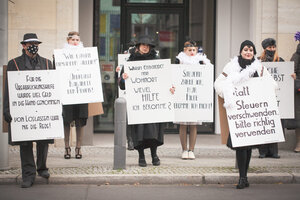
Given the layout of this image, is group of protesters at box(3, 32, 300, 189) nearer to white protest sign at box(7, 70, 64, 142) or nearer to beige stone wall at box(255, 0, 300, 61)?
white protest sign at box(7, 70, 64, 142)

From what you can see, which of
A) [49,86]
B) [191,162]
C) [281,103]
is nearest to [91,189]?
[49,86]

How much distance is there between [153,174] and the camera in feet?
28.8

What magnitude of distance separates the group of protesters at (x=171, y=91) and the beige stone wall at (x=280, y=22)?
64 centimetres

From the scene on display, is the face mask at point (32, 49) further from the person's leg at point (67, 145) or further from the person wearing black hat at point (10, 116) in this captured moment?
the person's leg at point (67, 145)

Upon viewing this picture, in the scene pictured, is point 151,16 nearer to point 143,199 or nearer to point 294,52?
point 294,52

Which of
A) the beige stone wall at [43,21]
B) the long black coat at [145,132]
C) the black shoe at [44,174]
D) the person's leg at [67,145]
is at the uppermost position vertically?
the beige stone wall at [43,21]

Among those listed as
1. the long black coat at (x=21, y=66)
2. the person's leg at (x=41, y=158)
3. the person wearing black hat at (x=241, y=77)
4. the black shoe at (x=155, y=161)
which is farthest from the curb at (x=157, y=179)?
the black shoe at (x=155, y=161)

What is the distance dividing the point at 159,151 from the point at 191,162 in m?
1.64

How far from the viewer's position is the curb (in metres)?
8.59

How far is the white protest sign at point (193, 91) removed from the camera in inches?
418

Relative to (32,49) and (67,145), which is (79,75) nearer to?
(67,145)

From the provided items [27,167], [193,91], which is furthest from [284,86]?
[27,167]

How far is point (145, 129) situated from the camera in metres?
9.45

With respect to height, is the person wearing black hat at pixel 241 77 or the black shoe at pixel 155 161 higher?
the person wearing black hat at pixel 241 77
